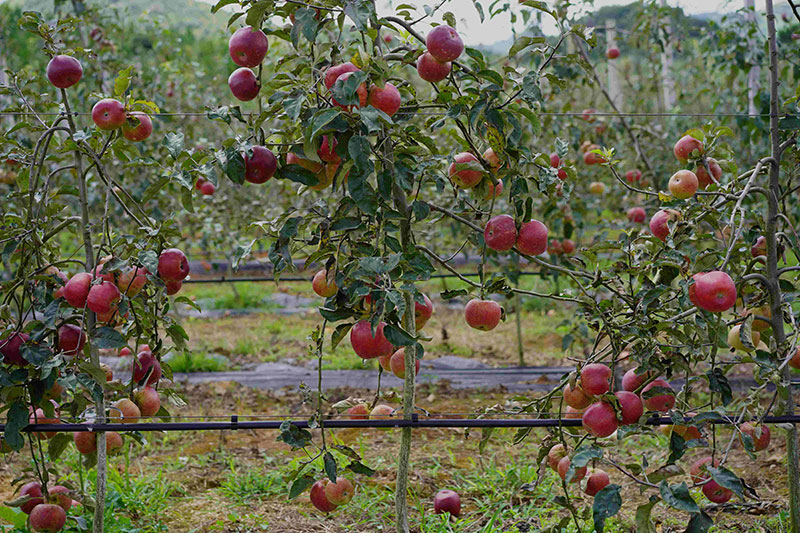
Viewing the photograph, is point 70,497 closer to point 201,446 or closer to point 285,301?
point 201,446

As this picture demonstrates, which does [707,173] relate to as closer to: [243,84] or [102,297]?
[243,84]

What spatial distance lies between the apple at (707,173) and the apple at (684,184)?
0.08 meters

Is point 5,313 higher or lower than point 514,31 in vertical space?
lower

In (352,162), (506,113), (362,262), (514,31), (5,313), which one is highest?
(514,31)

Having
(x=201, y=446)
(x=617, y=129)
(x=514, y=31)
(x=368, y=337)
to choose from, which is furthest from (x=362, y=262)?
(x=617, y=129)

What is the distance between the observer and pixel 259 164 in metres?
1.56

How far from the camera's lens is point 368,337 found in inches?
61.2

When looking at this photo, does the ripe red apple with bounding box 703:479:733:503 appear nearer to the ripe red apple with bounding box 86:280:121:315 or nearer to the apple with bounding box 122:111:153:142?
the ripe red apple with bounding box 86:280:121:315

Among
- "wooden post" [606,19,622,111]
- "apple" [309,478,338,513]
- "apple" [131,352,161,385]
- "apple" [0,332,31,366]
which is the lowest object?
"apple" [309,478,338,513]

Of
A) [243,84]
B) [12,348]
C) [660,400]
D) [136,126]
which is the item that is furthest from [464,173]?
[12,348]

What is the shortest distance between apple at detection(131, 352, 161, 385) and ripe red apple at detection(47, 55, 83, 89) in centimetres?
70

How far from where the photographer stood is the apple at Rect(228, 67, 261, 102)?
1.66 m

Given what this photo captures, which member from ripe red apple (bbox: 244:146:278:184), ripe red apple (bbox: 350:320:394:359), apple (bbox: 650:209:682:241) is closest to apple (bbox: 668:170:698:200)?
apple (bbox: 650:209:682:241)

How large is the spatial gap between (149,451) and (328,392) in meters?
1.08
